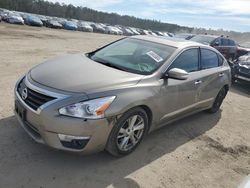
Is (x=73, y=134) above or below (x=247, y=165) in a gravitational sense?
above

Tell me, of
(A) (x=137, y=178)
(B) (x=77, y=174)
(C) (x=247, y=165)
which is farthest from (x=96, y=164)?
(C) (x=247, y=165)

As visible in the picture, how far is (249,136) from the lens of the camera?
5344 millimetres

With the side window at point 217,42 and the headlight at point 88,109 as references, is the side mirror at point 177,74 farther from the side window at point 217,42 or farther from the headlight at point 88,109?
the side window at point 217,42

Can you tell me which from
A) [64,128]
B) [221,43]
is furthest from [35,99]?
[221,43]

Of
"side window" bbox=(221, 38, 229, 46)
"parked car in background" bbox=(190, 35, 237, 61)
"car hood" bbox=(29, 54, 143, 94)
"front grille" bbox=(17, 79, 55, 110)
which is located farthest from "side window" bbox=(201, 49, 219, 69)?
"side window" bbox=(221, 38, 229, 46)

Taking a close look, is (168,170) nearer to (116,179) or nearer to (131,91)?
(116,179)

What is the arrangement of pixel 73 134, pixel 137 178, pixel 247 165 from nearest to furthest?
pixel 73 134 → pixel 137 178 → pixel 247 165

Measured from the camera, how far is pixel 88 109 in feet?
10.6

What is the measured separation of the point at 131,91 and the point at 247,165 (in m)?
2.18

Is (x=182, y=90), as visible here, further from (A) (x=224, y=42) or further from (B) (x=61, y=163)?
(A) (x=224, y=42)

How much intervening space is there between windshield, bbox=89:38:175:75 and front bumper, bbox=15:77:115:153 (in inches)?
44.8

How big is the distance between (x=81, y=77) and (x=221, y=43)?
12.3m

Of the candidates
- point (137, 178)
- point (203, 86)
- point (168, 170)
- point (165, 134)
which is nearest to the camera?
point (137, 178)

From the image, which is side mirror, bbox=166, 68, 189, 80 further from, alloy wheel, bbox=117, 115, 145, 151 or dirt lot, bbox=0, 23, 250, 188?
dirt lot, bbox=0, 23, 250, 188
